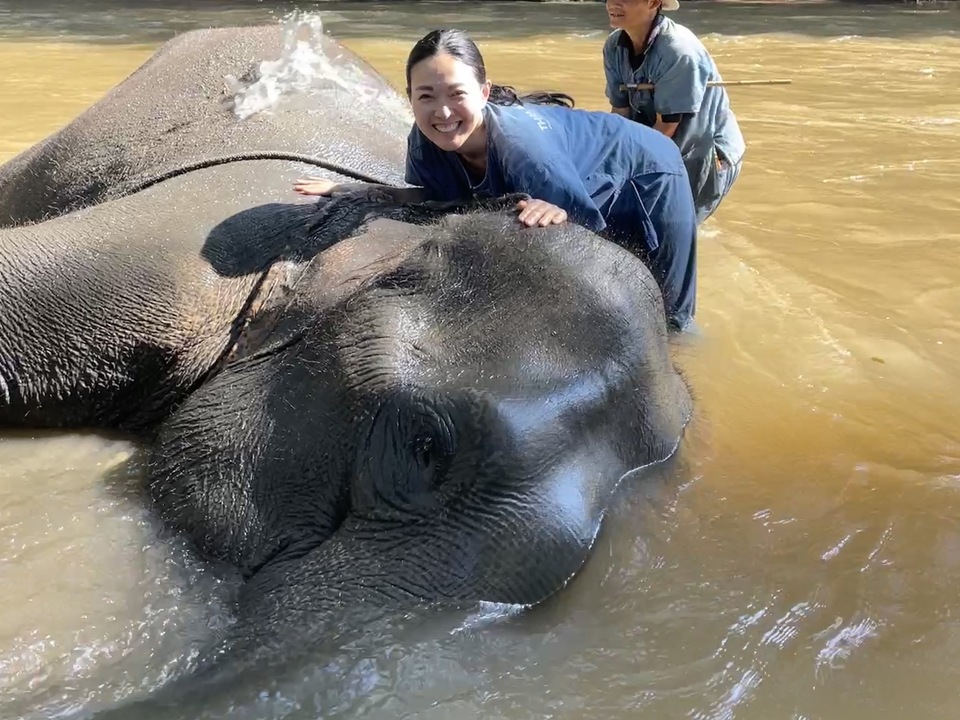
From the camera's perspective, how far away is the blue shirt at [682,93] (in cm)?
400

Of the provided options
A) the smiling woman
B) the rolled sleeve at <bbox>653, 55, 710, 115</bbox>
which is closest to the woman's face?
the smiling woman

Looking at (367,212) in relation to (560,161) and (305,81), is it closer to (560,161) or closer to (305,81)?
(560,161)

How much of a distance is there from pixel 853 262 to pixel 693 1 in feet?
51.1

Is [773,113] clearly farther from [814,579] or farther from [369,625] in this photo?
[369,625]

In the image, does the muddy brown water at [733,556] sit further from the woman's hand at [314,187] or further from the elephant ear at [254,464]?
the woman's hand at [314,187]

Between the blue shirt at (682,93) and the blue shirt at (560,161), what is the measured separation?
948 millimetres

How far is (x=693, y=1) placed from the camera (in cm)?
1864

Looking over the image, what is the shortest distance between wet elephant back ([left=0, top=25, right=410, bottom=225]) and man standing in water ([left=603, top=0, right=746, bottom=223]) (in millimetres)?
1015

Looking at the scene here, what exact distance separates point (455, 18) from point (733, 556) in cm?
1442

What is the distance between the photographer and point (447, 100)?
8.81ft

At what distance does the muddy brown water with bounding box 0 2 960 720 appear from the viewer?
1.83 meters

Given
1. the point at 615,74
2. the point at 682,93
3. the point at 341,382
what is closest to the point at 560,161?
the point at 341,382

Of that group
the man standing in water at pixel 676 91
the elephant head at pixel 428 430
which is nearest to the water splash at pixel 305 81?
the man standing in water at pixel 676 91

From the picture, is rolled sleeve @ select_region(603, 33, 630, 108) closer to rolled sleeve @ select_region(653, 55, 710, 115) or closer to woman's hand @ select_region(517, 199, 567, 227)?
rolled sleeve @ select_region(653, 55, 710, 115)
